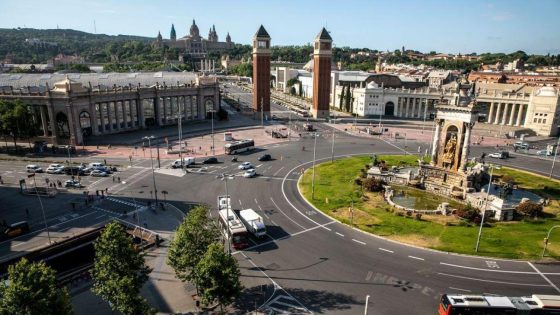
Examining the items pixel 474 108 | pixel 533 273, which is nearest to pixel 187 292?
pixel 533 273

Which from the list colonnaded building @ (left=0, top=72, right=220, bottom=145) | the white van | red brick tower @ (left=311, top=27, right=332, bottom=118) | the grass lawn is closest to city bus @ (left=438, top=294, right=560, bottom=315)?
the grass lawn

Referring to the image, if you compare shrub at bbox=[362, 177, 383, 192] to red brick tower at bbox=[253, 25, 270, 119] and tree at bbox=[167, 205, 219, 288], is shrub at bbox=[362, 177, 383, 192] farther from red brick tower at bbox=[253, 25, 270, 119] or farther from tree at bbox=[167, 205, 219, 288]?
red brick tower at bbox=[253, 25, 270, 119]

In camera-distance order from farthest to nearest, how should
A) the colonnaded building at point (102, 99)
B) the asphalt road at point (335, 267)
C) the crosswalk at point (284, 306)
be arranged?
the colonnaded building at point (102, 99) < the asphalt road at point (335, 267) < the crosswalk at point (284, 306)

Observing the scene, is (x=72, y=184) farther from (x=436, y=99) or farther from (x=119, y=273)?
(x=436, y=99)

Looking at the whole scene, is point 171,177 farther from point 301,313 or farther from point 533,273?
point 533,273

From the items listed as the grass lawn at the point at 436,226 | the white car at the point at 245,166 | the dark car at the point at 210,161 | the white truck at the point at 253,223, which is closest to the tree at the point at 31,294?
the white truck at the point at 253,223

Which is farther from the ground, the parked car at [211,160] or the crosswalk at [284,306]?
the parked car at [211,160]

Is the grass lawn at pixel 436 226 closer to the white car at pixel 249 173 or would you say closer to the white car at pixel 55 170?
the white car at pixel 249 173
